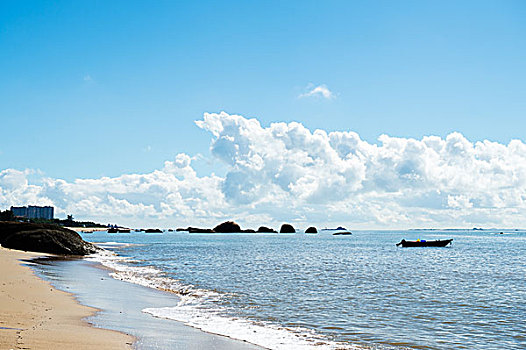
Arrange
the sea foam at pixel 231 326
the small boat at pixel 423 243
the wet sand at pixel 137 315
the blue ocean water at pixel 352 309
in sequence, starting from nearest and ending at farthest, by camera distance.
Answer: the wet sand at pixel 137 315 → the sea foam at pixel 231 326 → the blue ocean water at pixel 352 309 → the small boat at pixel 423 243

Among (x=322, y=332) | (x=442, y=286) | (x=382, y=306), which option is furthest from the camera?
(x=442, y=286)

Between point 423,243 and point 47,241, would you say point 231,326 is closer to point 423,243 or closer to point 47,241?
point 47,241

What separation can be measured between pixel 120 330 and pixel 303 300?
36.2 ft

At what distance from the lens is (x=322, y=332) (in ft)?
51.0

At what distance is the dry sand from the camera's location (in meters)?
10.6

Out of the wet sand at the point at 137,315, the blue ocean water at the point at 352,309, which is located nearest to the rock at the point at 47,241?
the blue ocean water at the point at 352,309

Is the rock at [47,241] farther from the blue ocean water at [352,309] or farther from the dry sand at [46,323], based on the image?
the dry sand at [46,323]

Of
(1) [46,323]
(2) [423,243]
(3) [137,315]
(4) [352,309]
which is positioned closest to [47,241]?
(3) [137,315]

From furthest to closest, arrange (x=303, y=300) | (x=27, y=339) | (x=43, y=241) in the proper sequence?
1. (x=43, y=241)
2. (x=303, y=300)
3. (x=27, y=339)

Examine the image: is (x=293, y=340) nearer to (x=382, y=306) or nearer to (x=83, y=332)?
(x=83, y=332)

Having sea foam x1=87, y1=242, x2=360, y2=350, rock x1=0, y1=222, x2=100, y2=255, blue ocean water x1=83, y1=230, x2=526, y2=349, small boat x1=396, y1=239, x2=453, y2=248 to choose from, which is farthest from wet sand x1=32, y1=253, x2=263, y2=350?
small boat x1=396, y1=239, x2=453, y2=248

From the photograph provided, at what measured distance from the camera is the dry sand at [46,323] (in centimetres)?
1065

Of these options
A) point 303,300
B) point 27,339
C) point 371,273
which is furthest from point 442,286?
point 27,339

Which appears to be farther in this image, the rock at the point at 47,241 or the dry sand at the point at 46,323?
the rock at the point at 47,241
